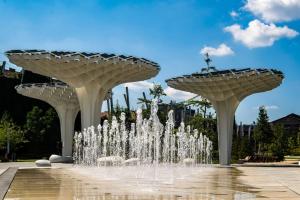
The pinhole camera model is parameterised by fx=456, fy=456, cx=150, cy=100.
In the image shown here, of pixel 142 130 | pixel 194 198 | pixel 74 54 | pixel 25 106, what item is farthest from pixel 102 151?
pixel 25 106

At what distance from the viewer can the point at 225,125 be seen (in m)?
32.6

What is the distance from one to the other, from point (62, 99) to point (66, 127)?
242 cm

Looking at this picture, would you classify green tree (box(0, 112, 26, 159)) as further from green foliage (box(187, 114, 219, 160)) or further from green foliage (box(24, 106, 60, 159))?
green foliage (box(187, 114, 219, 160))

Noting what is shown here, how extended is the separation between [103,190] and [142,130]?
17.0m

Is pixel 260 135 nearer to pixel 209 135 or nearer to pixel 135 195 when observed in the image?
pixel 209 135

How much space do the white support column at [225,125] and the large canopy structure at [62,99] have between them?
466 inches

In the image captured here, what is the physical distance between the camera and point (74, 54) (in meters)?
28.6

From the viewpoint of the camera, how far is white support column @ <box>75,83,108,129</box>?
31281mm

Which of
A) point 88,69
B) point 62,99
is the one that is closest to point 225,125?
point 88,69

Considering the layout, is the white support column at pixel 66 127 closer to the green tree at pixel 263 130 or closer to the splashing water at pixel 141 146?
the splashing water at pixel 141 146

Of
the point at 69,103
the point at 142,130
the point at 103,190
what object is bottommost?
the point at 103,190

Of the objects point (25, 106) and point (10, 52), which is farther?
point (25, 106)

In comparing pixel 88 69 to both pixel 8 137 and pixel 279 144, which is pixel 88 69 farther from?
pixel 279 144

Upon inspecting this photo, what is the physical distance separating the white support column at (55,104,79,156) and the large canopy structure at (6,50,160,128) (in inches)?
311
